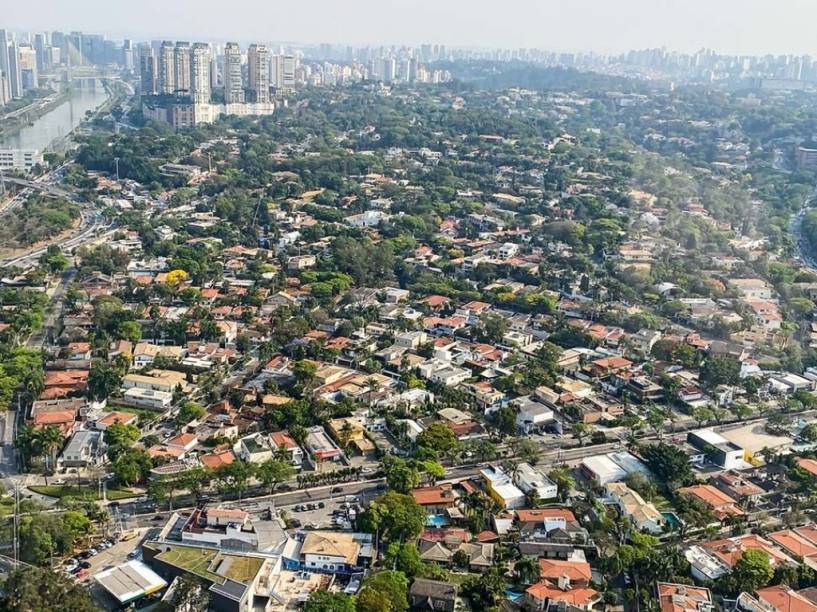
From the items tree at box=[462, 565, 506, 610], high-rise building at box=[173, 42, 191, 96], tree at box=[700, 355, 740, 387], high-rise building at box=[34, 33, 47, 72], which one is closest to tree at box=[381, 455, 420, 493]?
tree at box=[462, 565, 506, 610]

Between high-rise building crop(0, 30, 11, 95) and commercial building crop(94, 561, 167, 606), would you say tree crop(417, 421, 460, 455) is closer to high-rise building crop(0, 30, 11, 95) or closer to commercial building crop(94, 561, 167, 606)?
commercial building crop(94, 561, 167, 606)

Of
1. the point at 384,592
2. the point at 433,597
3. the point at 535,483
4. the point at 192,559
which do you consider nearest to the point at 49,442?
the point at 192,559

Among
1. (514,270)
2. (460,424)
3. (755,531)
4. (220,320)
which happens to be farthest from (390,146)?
(755,531)

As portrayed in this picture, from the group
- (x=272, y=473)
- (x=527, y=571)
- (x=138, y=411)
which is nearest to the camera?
(x=527, y=571)

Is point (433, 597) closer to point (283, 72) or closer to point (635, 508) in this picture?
point (635, 508)

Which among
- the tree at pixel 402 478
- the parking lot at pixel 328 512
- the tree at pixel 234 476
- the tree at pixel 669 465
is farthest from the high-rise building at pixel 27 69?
the tree at pixel 669 465
